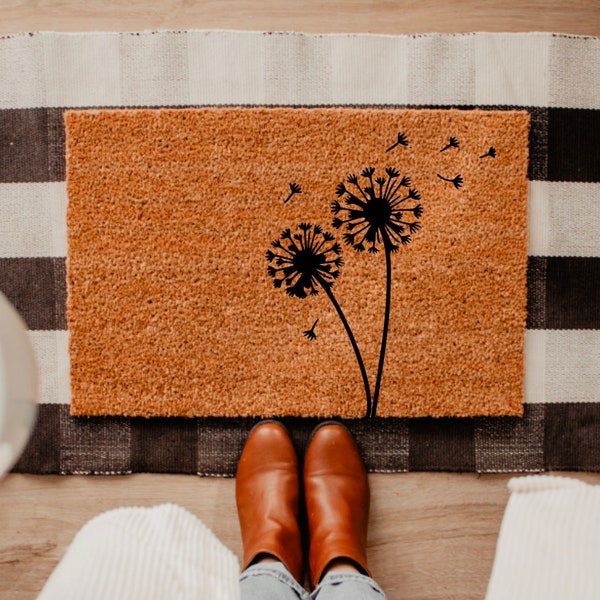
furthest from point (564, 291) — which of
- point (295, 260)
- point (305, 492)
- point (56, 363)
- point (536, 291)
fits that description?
point (56, 363)

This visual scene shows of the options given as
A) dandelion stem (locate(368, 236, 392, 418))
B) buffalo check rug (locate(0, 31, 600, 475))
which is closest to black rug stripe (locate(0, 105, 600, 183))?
buffalo check rug (locate(0, 31, 600, 475))

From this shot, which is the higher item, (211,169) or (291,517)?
(211,169)

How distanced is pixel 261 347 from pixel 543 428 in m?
0.58

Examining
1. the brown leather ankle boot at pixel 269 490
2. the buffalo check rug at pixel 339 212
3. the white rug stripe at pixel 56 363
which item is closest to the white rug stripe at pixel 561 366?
the buffalo check rug at pixel 339 212

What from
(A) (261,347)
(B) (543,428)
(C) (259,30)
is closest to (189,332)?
(A) (261,347)

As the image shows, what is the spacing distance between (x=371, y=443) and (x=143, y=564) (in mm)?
514

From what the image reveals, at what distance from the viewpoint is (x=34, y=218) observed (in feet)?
3.47

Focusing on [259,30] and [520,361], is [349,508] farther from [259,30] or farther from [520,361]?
[259,30]

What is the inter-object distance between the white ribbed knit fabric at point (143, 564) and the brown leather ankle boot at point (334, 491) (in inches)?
10.4

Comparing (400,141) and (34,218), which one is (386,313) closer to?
(400,141)

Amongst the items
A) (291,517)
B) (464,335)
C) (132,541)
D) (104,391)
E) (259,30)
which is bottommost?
(291,517)

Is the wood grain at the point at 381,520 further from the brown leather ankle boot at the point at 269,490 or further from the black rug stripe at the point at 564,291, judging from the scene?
the black rug stripe at the point at 564,291

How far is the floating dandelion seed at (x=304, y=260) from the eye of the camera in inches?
40.9

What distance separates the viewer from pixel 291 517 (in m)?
1.03
